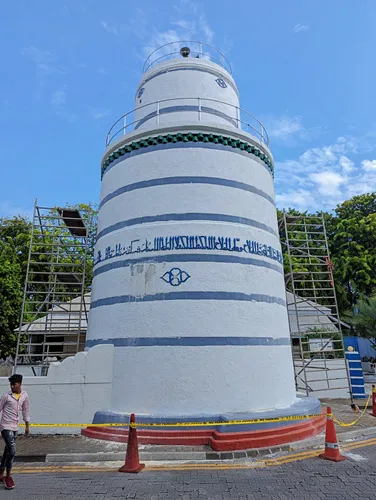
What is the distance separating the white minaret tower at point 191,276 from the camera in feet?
29.2

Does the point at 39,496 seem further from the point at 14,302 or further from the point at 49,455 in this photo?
the point at 14,302

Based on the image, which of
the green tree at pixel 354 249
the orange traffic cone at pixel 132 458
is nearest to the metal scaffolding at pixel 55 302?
the orange traffic cone at pixel 132 458

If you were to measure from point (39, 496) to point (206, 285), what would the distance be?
217 inches

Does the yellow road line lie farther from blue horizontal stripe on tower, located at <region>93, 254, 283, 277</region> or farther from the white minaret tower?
blue horizontal stripe on tower, located at <region>93, 254, 283, 277</region>

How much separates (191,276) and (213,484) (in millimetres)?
4719

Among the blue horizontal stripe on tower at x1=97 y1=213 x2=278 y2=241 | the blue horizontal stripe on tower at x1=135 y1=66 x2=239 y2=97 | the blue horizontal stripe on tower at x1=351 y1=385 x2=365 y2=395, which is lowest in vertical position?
the blue horizontal stripe on tower at x1=351 y1=385 x2=365 y2=395

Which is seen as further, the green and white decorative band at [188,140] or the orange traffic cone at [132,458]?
the green and white decorative band at [188,140]

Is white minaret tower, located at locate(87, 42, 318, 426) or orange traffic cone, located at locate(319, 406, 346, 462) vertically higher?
white minaret tower, located at locate(87, 42, 318, 426)

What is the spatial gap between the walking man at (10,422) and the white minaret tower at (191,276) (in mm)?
3006

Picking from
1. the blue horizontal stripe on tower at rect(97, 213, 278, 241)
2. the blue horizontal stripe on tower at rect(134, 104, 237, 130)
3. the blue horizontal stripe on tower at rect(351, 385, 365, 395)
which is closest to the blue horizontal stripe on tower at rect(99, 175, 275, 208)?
the blue horizontal stripe on tower at rect(97, 213, 278, 241)

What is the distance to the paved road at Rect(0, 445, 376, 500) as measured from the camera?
5.47 m

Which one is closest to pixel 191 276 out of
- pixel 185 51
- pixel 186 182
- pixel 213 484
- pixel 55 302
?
pixel 186 182

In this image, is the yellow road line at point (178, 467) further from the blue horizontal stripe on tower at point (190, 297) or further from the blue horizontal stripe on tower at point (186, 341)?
the blue horizontal stripe on tower at point (190, 297)

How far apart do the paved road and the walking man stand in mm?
289
